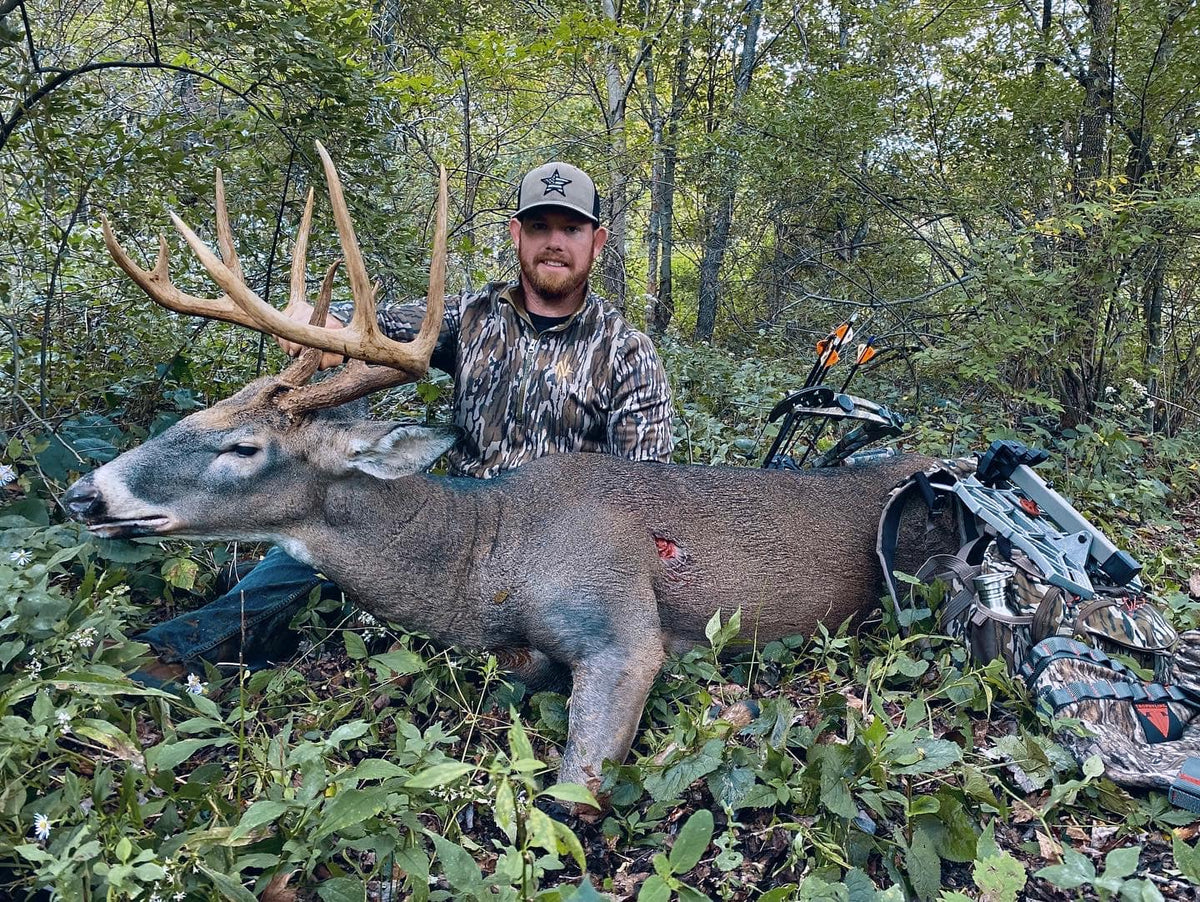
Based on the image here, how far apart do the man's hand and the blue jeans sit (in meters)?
1.04

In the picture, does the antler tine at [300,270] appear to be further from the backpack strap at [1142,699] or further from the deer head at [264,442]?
the backpack strap at [1142,699]

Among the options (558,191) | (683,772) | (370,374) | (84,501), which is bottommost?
(683,772)

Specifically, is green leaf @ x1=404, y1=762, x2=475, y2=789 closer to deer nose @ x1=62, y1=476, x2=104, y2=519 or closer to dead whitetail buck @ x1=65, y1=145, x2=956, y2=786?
dead whitetail buck @ x1=65, y1=145, x2=956, y2=786

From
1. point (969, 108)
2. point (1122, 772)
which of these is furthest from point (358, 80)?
point (969, 108)

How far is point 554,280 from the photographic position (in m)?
4.48

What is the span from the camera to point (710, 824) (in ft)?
7.15

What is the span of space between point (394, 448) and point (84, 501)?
3.82 feet

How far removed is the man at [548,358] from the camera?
175 inches

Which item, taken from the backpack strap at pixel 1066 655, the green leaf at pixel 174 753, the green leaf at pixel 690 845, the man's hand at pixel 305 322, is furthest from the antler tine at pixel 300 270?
the backpack strap at pixel 1066 655

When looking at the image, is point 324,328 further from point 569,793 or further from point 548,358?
point 569,793

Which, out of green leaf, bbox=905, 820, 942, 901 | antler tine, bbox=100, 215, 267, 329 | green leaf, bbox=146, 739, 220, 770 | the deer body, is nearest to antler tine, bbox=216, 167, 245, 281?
antler tine, bbox=100, 215, 267, 329

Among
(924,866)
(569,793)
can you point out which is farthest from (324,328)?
(924,866)

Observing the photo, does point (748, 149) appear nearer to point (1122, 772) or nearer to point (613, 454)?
point (613, 454)

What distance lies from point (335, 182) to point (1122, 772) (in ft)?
10.7
